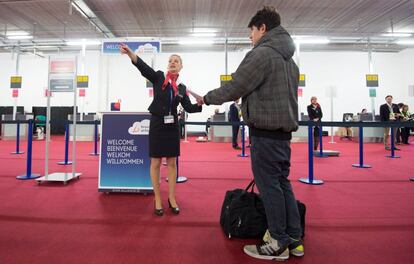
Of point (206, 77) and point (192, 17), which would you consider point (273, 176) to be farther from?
point (206, 77)

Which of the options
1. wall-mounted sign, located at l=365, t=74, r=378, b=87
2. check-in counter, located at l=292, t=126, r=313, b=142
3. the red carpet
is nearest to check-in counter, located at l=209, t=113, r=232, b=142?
check-in counter, located at l=292, t=126, r=313, b=142

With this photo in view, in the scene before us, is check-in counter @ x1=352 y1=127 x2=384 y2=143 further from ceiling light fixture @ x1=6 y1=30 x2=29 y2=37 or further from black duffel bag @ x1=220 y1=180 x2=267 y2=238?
ceiling light fixture @ x1=6 y1=30 x2=29 y2=37

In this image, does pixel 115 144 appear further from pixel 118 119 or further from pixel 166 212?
pixel 166 212

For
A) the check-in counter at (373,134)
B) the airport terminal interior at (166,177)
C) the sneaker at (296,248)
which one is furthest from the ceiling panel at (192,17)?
the sneaker at (296,248)

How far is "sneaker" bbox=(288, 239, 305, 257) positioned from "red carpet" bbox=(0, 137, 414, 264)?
0.16 ft

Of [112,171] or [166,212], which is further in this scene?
[112,171]

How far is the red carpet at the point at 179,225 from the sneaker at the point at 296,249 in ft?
0.16

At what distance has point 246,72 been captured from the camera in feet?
4.76

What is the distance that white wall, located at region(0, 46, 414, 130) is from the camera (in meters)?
13.8

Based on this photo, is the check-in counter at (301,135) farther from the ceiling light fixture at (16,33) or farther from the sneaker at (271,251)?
the ceiling light fixture at (16,33)

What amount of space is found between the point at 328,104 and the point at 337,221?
13397 millimetres

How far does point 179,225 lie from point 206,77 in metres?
12.6

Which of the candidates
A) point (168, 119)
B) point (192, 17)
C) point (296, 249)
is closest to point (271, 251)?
point (296, 249)

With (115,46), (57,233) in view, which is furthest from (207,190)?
(115,46)
